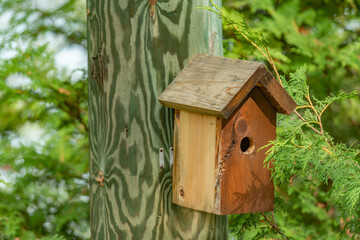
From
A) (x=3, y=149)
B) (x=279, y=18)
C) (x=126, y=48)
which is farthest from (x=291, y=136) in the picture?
(x=3, y=149)

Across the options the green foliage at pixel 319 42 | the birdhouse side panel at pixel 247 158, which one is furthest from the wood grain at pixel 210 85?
the green foliage at pixel 319 42

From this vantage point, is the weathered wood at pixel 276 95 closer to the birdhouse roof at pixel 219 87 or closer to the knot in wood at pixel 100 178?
the birdhouse roof at pixel 219 87

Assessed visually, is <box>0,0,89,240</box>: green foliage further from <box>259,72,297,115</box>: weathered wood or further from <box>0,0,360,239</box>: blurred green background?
<box>259,72,297,115</box>: weathered wood

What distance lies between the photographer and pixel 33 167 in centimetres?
421

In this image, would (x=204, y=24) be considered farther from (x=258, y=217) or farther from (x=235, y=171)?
(x=258, y=217)

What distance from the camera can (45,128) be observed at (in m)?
4.53

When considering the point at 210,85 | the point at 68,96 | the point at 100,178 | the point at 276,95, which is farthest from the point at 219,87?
the point at 68,96

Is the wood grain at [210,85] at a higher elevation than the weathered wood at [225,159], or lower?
higher

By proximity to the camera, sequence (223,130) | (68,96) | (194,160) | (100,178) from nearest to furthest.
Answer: (223,130) → (194,160) → (100,178) → (68,96)

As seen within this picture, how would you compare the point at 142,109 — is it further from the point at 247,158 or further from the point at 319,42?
the point at 319,42

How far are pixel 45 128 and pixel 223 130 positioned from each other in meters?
2.85

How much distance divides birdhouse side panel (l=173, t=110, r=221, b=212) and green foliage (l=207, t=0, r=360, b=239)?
25 centimetres

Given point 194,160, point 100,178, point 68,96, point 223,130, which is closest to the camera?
point 223,130

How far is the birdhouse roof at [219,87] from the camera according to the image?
2002 millimetres
